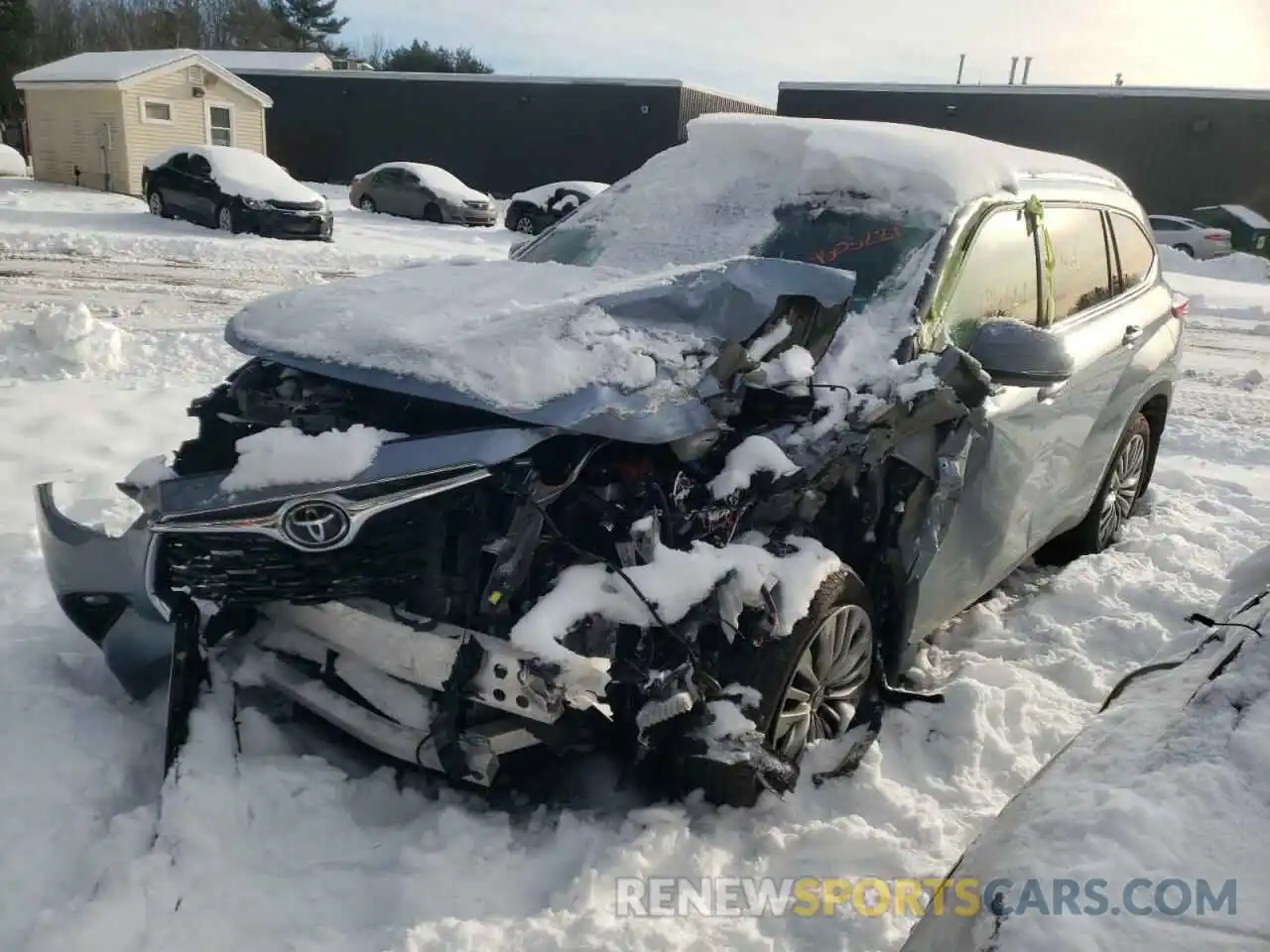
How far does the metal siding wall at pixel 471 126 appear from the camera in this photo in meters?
32.6

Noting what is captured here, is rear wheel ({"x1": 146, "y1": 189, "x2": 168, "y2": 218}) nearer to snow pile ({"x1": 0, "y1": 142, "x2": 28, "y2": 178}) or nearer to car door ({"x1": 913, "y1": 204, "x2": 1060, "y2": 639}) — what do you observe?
snow pile ({"x1": 0, "y1": 142, "x2": 28, "y2": 178})

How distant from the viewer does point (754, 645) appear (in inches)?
106

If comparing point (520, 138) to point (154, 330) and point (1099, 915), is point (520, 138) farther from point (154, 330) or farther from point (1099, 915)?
point (1099, 915)

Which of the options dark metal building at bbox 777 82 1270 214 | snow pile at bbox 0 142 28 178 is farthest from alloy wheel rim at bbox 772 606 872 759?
snow pile at bbox 0 142 28 178

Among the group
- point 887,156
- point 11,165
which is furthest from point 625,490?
point 11,165

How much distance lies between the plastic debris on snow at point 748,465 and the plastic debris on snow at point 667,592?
6.6 inches

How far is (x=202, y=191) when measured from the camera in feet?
56.9

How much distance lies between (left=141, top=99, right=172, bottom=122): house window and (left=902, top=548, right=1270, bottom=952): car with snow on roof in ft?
90.2

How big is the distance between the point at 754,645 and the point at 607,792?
66cm

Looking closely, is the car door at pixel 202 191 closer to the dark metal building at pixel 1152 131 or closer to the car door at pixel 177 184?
the car door at pixel 177 184

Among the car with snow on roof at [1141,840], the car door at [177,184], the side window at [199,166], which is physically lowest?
the car door at [177,184]

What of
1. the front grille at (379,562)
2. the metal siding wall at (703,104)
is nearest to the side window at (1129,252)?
the front grille at (379,562)

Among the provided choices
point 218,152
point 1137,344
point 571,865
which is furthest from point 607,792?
point 218,152

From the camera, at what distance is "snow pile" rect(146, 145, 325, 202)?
55.8 ft
